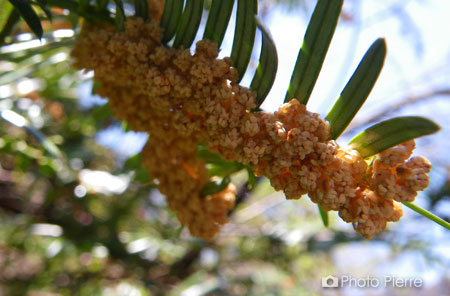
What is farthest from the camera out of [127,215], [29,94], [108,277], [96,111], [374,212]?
[127,215]

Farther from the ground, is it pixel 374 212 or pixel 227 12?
pixel 227 12

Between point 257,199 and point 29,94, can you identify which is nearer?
point 29,94

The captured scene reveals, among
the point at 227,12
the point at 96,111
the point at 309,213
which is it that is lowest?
the point at 309,213

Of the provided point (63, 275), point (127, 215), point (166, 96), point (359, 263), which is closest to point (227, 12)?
point (166, 96)

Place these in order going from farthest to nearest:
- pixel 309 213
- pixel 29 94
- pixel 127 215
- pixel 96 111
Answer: pixel 309 213, pixel 127 215, pixel 29 94, pixel 96 111

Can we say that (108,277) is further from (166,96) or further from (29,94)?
(166,96)

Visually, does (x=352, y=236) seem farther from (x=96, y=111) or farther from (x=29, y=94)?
(x=29, y=94)

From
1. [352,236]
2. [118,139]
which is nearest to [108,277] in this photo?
[118,139]
